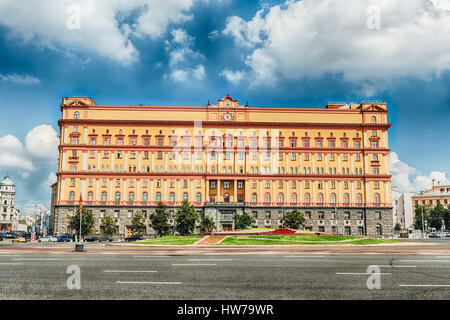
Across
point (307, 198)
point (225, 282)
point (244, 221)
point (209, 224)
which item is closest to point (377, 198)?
point (307, 198)

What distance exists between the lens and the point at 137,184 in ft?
290

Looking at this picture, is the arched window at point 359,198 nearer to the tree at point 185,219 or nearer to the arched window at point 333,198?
the arched window at point 333,198

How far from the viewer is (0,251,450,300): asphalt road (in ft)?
40.4

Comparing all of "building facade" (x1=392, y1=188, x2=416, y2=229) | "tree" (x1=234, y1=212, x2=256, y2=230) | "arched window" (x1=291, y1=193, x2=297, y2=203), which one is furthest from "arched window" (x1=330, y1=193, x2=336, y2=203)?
"building facade" (x1=392, y1=188, x2=416, y2=229)

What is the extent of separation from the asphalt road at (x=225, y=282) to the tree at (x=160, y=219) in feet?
197

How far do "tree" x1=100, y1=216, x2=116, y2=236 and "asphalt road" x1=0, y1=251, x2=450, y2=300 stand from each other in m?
63.5

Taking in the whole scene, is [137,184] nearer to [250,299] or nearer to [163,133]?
[163,133]

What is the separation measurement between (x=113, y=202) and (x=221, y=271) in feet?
243

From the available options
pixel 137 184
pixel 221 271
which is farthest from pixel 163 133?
pixel 221 271

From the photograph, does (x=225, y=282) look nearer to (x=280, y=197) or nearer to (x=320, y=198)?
(x=280, y=197)

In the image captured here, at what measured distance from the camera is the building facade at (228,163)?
288ft

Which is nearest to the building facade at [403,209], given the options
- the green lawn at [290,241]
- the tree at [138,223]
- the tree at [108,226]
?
the tree at [138,223]

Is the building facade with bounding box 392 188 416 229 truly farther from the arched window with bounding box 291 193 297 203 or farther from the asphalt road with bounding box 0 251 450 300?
the asphalt road with bounding box 0 251 450 300

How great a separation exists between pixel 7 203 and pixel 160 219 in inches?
4774
